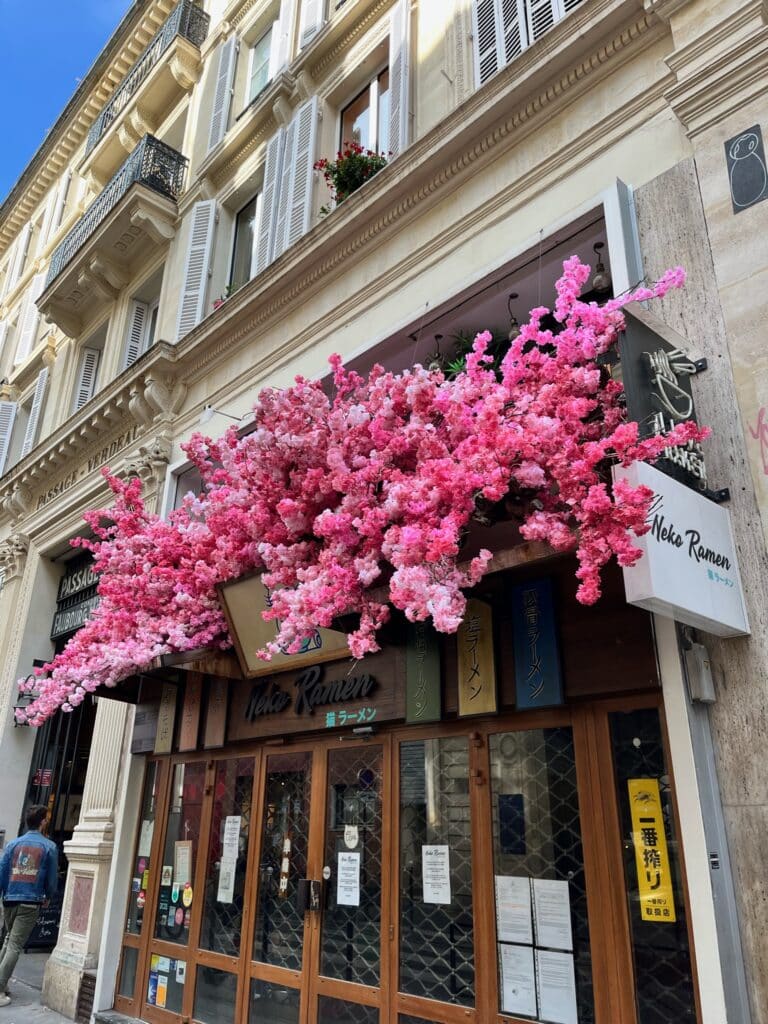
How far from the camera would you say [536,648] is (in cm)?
458

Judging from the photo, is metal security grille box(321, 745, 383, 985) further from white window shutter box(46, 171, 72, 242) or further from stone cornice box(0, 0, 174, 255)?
white window shutter box(46, 171, 72, 242)

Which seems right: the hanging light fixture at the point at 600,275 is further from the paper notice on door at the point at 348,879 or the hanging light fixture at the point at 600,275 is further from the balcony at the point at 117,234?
the balcony at the point at 117,234

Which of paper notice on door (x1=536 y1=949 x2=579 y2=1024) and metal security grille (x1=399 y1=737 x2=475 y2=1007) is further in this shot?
metal security grille (x1=399 y1=737 x2=475 y2=1007)

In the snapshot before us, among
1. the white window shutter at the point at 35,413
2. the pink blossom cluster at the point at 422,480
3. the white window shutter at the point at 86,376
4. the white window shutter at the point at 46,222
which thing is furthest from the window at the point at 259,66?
the pink blossom cluster at the point at 422,480

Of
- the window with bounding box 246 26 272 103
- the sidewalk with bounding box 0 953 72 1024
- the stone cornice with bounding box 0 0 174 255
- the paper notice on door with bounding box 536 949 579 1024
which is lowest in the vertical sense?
the sidewalk with bounding box 0 953 72 1024

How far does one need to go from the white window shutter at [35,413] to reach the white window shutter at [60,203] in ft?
13.6

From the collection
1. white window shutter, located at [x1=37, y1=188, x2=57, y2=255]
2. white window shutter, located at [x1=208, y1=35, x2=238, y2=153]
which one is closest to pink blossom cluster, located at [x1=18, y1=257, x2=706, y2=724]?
white window shutter, located at [x1=208, y1=35, x2=238, y2=153]

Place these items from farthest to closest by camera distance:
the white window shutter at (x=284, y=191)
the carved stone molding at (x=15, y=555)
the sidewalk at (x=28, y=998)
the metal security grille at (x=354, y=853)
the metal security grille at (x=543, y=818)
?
the carved stone molding at (x=15, y=555) < the white window shutter at (x=284, y=191) < the sidewalk at (x=28, y=998) < the metal security grille at (x=354, y=853) < the metal security grille at (x=543, y=818)

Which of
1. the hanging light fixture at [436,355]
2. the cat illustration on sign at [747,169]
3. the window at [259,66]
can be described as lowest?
the cat illustration on sign at [747,169]

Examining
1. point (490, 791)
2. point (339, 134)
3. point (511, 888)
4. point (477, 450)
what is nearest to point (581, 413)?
point (477, 450)

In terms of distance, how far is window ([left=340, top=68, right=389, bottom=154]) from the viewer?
846cm

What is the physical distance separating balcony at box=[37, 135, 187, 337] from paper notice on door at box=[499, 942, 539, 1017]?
34.6 feet

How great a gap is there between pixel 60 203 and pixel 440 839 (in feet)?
53.8

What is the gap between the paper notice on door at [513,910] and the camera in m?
4.37
